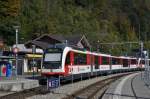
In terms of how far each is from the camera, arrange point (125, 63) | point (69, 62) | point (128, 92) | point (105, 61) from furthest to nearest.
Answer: point (125, 63) < point (105, 61) < point (69, 62) < point (128, 92)

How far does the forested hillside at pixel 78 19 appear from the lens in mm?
90637

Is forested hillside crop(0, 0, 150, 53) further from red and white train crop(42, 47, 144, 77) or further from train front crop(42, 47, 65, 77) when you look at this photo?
train front crop(42, 47, 65, 77)

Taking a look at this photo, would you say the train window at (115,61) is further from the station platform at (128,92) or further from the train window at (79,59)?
the station platform at (128,92)

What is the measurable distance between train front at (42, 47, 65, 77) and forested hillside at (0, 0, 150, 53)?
1877 inches

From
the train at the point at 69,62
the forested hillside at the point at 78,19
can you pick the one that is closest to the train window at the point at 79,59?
the train at the point at 69,62

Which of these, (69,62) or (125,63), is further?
(125,63)

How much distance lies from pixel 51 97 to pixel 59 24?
88.8m

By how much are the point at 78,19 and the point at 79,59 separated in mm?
82498

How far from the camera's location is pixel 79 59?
138 ft

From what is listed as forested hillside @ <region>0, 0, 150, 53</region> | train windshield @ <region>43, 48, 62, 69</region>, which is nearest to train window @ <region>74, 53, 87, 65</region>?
train windshield @ <region>43, 48, 62, 69</region>

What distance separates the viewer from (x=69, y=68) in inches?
1506

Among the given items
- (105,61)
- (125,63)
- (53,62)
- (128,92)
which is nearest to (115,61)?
(105,61)

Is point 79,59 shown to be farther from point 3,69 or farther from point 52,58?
point 3,69

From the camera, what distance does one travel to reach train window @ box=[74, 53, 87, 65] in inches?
1594
